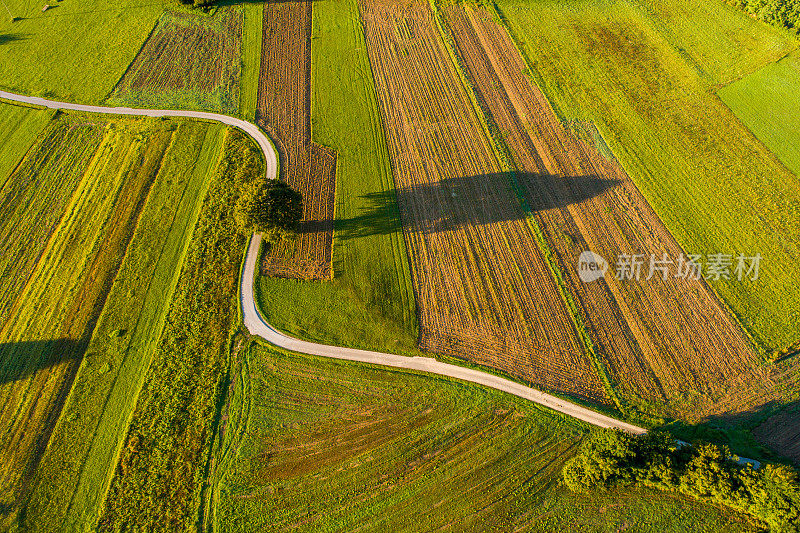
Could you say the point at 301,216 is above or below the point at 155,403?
above

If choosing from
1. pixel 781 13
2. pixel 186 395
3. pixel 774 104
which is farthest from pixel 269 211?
pixel 781 13

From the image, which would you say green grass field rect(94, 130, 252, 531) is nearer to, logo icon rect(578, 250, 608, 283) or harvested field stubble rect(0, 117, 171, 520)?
harvested field stubble rect(0, 117, 171, 520)

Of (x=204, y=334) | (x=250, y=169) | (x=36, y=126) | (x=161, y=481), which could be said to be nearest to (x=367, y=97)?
(x=250, y=169)

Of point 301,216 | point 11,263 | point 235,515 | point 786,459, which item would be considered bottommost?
point 235,515

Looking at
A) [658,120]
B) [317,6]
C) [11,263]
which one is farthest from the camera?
[317,6]

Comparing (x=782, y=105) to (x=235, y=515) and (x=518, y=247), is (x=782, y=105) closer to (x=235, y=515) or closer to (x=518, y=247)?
(x=518, y=247)
